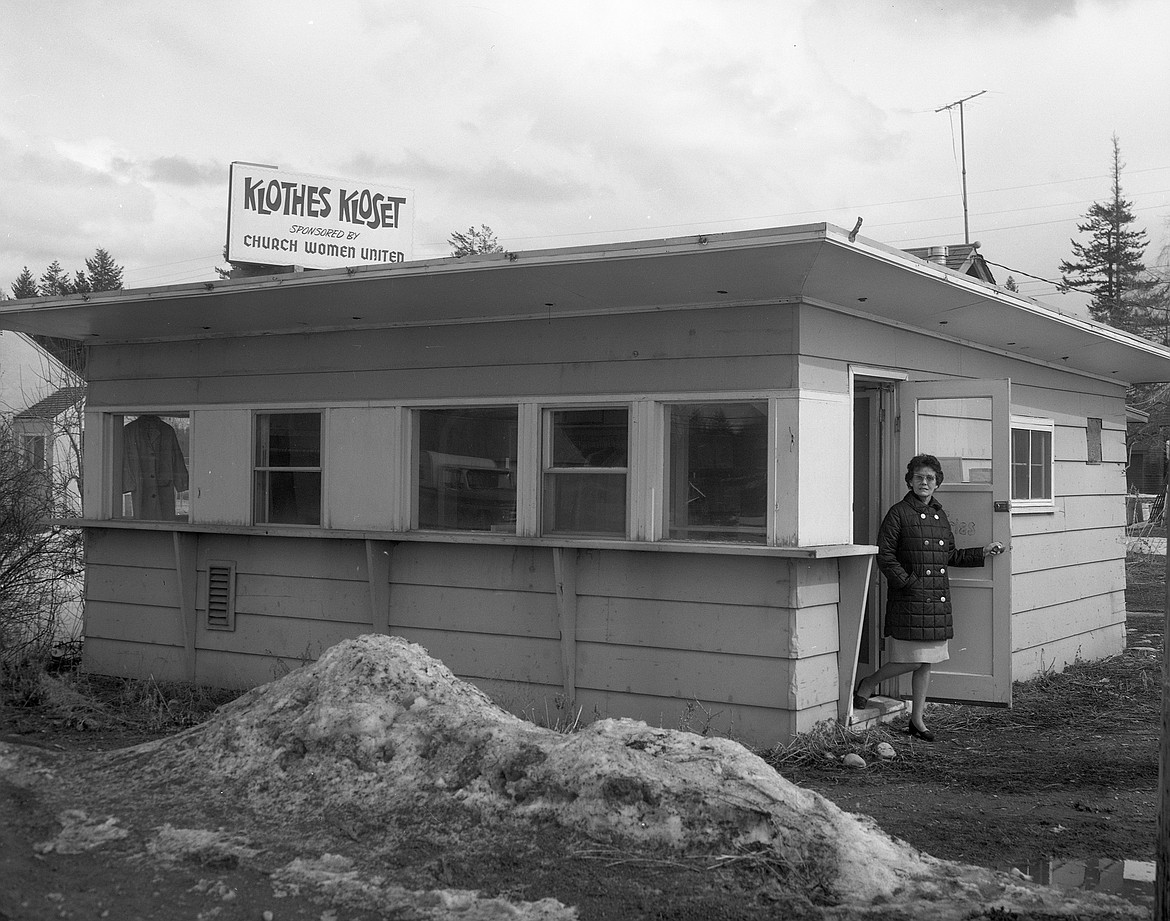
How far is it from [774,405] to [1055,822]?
2.88 m

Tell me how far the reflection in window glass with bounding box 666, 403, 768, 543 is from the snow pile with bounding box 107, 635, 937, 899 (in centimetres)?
202

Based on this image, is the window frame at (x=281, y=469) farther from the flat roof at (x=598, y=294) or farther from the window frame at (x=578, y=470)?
the window frame at (x=578, y=470)

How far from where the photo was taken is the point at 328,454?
29.5ft

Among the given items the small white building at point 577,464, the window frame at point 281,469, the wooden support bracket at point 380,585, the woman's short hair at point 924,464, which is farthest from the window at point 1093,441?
the window frame at point 281,469

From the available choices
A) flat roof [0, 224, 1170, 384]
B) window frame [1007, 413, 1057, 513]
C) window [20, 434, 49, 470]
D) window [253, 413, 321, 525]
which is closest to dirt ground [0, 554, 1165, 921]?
window [253, 413, 321, 525]

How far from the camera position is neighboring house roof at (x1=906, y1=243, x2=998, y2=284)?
34.3 ft

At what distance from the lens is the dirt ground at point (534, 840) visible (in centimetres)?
423

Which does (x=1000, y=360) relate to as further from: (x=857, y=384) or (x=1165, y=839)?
(x=1165, y=839)

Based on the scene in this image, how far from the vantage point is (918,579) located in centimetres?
773

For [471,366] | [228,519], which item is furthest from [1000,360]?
[228,519]

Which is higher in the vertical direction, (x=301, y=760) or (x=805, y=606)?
(x=805, y=606)

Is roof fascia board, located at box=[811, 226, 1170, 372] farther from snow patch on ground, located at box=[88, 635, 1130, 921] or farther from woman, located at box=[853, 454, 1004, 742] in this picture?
snow patch on ground, located at box=[88, 635, 1130, 921]

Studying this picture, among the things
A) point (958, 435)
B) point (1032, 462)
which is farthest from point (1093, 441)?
point (958, 435)

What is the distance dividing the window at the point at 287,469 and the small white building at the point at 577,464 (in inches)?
0.9
